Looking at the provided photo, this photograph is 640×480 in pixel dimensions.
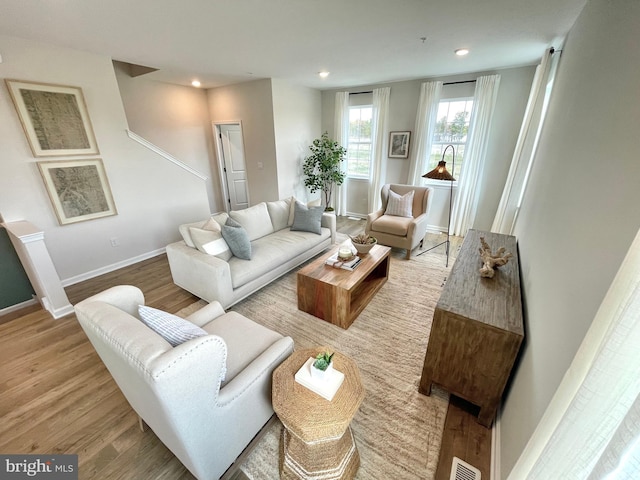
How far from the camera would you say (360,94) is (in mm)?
4766

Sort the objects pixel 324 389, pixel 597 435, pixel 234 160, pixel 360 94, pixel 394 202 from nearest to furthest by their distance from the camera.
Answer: pixel 597 435 → pixel 324 389 → pixel 394 202 → pixel 360 94 → pixel 234 160

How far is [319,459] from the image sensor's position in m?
1.15

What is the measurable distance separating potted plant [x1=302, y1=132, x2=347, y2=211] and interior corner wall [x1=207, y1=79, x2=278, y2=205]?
0.81 meters

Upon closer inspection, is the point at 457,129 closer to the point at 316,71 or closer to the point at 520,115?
the point at 520,115

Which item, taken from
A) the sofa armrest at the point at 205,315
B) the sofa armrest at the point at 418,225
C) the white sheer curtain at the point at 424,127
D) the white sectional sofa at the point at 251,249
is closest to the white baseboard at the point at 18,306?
the white sectional sofa at the point at 251,249

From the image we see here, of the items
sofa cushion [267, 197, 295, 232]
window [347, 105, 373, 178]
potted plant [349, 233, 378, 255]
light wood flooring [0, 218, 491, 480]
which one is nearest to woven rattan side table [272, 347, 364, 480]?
light wood flooring [0, 218, 491, 480]

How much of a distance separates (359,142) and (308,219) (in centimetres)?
259

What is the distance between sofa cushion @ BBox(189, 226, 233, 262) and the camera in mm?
2459

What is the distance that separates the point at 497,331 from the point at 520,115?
3835 millimetres

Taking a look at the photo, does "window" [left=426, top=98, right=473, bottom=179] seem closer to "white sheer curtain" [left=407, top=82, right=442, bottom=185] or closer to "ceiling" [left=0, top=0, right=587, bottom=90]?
"white sheer curtain" [left=407, top=82, right=442, bottom=185]

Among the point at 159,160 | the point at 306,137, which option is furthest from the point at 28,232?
the point at 306,137

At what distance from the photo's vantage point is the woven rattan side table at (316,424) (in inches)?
42.1

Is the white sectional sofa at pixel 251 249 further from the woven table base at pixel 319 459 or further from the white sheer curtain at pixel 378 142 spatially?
the white sheer curtain at pixel 378 142

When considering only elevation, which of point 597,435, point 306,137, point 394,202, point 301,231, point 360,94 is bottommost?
point 301,231
